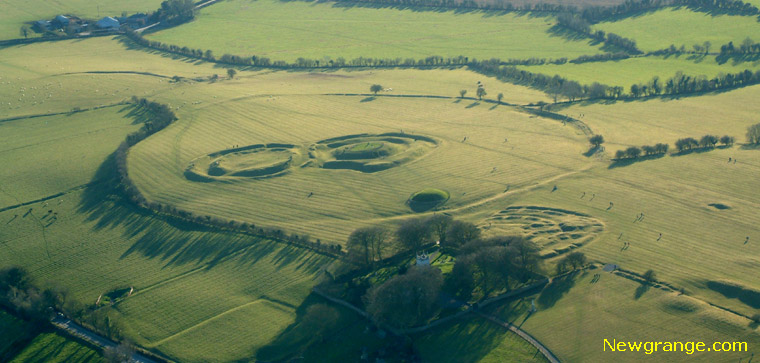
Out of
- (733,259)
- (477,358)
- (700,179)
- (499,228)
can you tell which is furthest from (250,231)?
(700,179)

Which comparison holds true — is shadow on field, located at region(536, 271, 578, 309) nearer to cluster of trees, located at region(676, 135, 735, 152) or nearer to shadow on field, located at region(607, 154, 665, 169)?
shadow on field, located at region(607, 154, 665, 169)

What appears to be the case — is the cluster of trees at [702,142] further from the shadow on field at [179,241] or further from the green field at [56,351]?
the green field at [56,351]

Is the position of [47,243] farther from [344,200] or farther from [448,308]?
[448,308]

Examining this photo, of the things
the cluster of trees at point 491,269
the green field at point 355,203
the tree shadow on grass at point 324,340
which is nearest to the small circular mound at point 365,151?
the green field at point 355,203

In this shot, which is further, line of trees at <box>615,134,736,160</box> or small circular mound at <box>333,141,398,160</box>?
small circular mound at <box>333,141,398,160</box>

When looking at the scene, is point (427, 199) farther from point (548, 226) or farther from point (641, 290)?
point (641, 290)

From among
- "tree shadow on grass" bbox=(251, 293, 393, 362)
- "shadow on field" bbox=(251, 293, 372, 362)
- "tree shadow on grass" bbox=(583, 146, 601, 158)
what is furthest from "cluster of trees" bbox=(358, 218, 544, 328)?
"tree shadow on grass" bbox=(583, 146, 601, 158)
